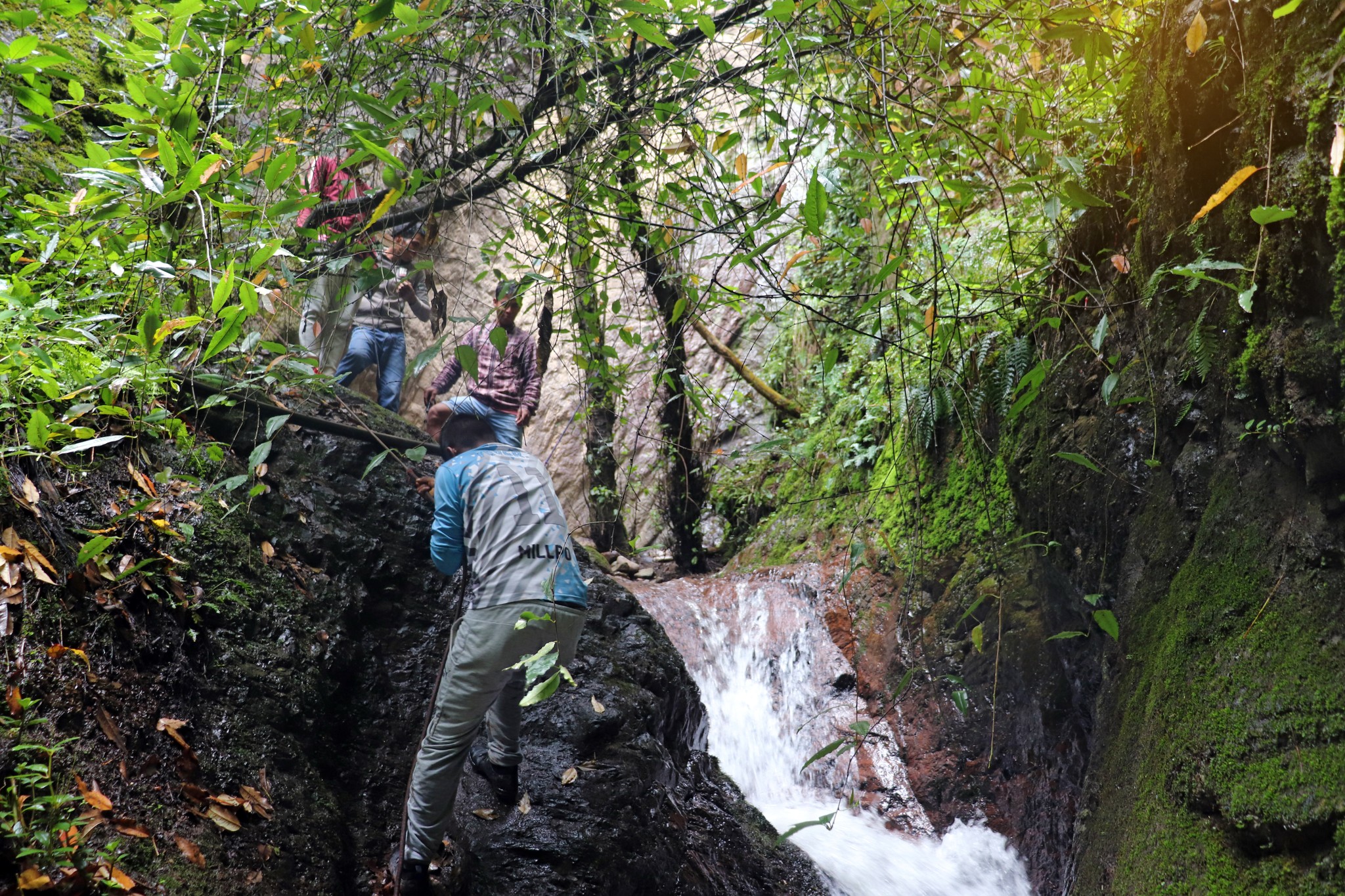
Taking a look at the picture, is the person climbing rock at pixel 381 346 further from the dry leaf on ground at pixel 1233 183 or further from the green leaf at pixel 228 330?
the dry leaf on ground at pixel 1233 183

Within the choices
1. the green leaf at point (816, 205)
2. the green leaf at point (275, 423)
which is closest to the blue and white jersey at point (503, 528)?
the green leaf at point (275, 423)

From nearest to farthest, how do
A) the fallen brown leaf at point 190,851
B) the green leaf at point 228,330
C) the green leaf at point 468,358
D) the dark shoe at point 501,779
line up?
1. the green leaf at point 228,330
2. the green leaf at point 468,358
3. the fallen brown leaf at point 190,851
4. the dark shoe at point 501,779

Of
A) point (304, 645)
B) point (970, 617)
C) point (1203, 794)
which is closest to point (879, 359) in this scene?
point (970, 617)

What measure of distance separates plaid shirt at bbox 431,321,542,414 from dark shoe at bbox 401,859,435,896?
2268mm

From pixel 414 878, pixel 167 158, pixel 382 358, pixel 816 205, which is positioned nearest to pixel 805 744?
pixel 414 878

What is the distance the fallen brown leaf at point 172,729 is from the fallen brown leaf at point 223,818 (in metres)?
0.26

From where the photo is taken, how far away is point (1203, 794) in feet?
8.65

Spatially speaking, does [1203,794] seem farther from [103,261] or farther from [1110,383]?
[103,261]

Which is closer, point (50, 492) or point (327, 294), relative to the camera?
point (50, 492)

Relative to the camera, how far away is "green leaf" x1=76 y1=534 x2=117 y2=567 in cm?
275

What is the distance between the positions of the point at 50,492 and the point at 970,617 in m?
5.08

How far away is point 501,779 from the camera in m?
3.83

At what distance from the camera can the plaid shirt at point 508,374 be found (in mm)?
4082

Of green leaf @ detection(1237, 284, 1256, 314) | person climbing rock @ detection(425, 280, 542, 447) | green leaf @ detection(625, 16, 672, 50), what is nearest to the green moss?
green leaf @ detection(1237, 284, 1256, 314)
